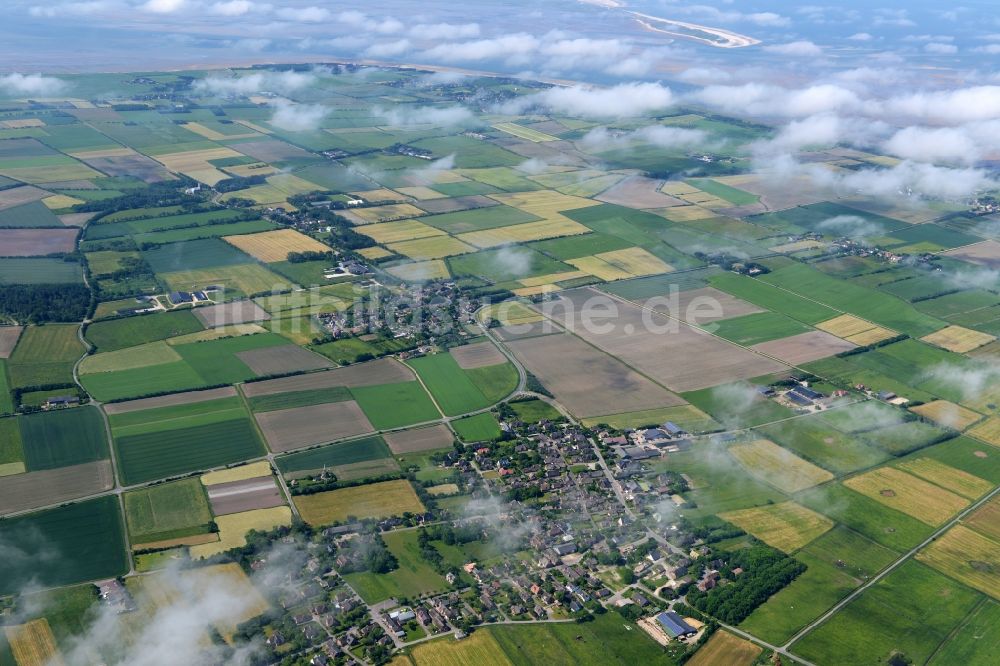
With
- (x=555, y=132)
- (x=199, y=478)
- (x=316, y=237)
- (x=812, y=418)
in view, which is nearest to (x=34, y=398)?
(x=199, y=478)

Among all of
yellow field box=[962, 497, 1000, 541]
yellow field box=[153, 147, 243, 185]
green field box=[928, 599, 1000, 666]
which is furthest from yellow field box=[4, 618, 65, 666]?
yellow field box=[153, 147, 243, 185]

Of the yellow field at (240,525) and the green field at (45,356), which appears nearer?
the yellow field at (240,525)

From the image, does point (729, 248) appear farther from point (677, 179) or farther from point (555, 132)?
point (555, 132)

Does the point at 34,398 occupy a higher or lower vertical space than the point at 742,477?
higher

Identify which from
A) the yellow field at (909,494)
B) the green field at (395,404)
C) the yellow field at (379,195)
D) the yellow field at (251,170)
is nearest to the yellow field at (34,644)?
the green field at (395,404)

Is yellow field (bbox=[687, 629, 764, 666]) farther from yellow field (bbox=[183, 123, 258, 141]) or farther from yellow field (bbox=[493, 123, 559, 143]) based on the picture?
yellow field (bbox=[183, 123, 258, 141])

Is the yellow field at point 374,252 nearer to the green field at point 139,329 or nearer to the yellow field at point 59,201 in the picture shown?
the green field at point 139,329
